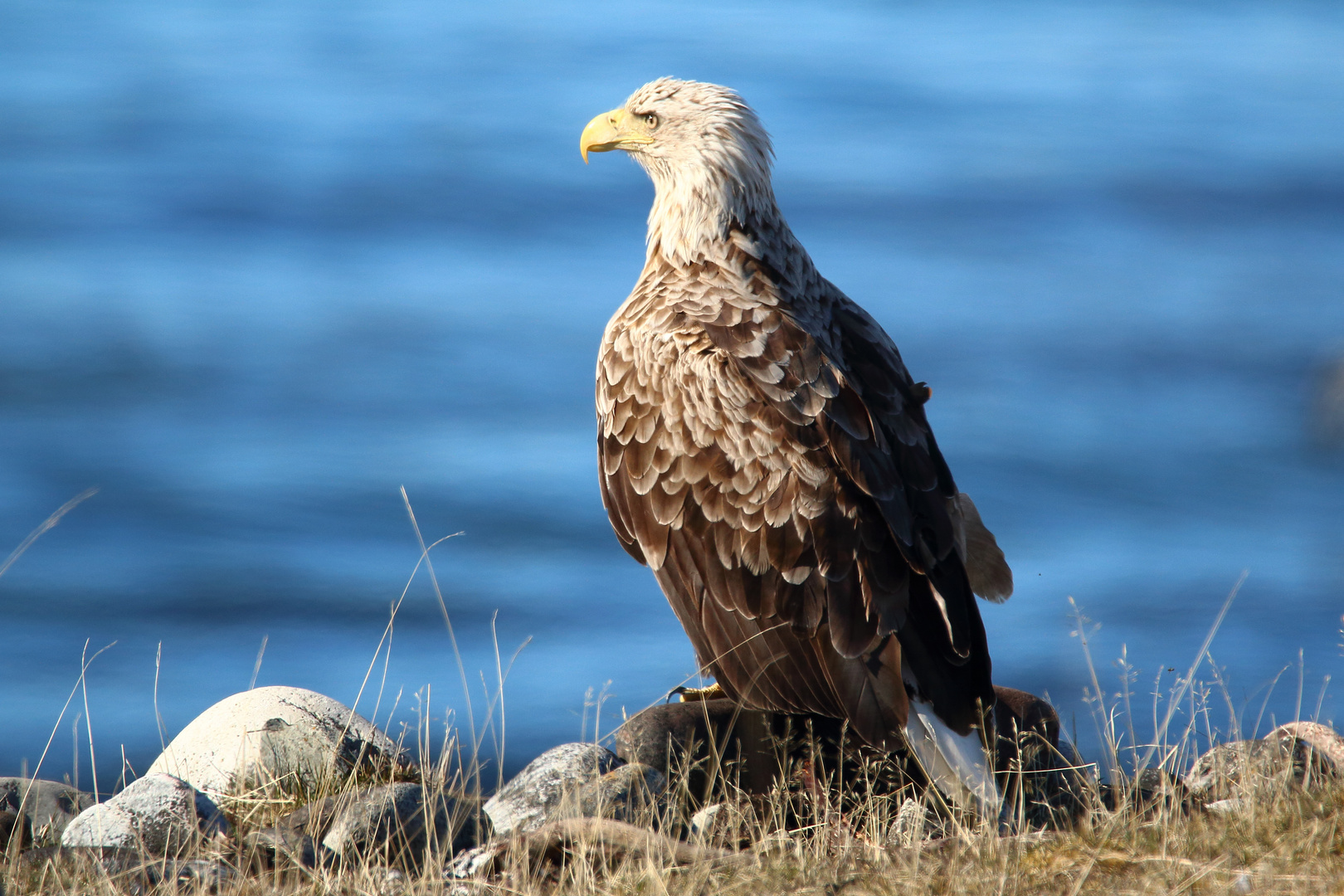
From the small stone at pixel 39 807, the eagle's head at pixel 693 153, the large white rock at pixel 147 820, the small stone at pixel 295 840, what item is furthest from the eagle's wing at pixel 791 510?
the small stone at pixel 39 807

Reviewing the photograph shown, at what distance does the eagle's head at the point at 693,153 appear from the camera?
5.64 m

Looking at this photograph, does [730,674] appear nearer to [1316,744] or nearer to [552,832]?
[552,832]

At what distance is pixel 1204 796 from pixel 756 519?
1966 millimetres

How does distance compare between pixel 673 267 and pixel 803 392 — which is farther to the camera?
pixel 673 267

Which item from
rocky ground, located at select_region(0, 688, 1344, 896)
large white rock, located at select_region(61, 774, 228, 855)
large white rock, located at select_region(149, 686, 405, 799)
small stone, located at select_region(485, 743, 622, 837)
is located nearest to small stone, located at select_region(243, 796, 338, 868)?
rocky ground, located at select_region(0, 688, 1344, 896)

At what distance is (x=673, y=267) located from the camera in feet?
18.5

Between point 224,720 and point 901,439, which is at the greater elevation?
point 901,439

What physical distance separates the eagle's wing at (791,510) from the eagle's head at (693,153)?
427mm

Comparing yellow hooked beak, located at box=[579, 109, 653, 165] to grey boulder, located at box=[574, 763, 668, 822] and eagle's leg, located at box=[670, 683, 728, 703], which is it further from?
grey boulder, located at box=[574, 763, 668, 822]

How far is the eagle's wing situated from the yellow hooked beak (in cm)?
98

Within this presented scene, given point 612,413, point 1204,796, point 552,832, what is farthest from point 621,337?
point 1204,796

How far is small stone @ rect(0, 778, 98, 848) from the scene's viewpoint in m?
4.70

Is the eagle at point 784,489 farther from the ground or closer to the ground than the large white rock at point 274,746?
farther from the ground

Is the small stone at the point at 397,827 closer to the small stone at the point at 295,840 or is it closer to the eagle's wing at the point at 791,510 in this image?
the small stone at the point at 295,840
